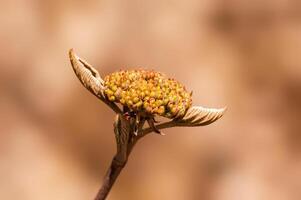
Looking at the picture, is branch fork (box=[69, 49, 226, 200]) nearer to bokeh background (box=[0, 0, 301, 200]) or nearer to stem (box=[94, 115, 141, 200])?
stem (box=[94, 115, 141, 200])

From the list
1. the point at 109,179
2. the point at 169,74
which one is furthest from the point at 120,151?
the point at 169,74

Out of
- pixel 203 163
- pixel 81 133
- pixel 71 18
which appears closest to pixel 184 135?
pixel 203 163

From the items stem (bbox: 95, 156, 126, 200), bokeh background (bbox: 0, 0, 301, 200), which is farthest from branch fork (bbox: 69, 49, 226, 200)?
bokeh background (bbox: 0, 0, 301, 200)

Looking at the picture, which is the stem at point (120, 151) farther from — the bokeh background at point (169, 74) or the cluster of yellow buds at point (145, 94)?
the bokeh background at point (169, 74)

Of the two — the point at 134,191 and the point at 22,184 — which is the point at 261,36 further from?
the point at 22,184

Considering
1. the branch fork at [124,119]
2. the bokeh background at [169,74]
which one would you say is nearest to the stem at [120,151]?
the branch fork at [124,119]
